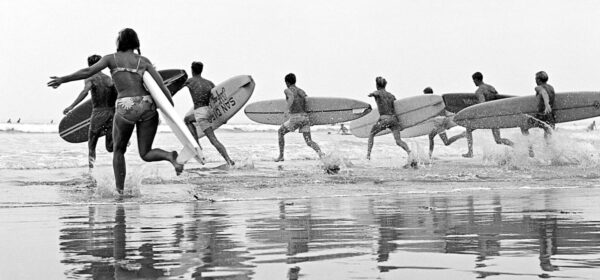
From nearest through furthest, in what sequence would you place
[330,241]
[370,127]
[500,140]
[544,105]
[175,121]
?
[330,241] < [175,121] < [544,105] < [500,140] < [370,127]

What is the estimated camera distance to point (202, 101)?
1494 centimetres

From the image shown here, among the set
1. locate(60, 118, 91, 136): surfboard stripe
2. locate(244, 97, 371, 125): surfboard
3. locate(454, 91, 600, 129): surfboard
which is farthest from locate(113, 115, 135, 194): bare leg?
locate(454, 91, 600, 129): surfboard

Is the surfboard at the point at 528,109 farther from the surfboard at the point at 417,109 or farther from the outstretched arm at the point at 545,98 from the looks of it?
the surfboard at the point at 417,109

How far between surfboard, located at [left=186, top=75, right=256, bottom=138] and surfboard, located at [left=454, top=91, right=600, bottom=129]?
15.9 ft

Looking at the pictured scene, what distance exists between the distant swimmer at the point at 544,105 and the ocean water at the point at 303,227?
15.9ft

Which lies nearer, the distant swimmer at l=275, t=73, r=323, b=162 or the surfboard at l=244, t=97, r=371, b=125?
the distant swimmer at l=275, t=73, r=323, b=162

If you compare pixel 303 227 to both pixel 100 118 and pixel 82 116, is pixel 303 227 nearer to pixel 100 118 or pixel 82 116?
pixel 100 118

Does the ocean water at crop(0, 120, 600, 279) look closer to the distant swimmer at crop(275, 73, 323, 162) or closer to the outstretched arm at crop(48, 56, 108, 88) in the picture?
the outstretched arm at crop(48, 56, 108, 88)

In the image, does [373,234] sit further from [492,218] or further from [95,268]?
[95,268]

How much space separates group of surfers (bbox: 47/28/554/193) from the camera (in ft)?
27.7

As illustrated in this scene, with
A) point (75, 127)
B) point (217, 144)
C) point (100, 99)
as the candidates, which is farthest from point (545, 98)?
point (100, 99)

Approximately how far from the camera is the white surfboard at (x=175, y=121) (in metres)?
8.39

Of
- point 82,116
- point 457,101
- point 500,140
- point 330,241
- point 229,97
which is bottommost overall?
point 330,241

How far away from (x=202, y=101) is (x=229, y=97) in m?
1.44
